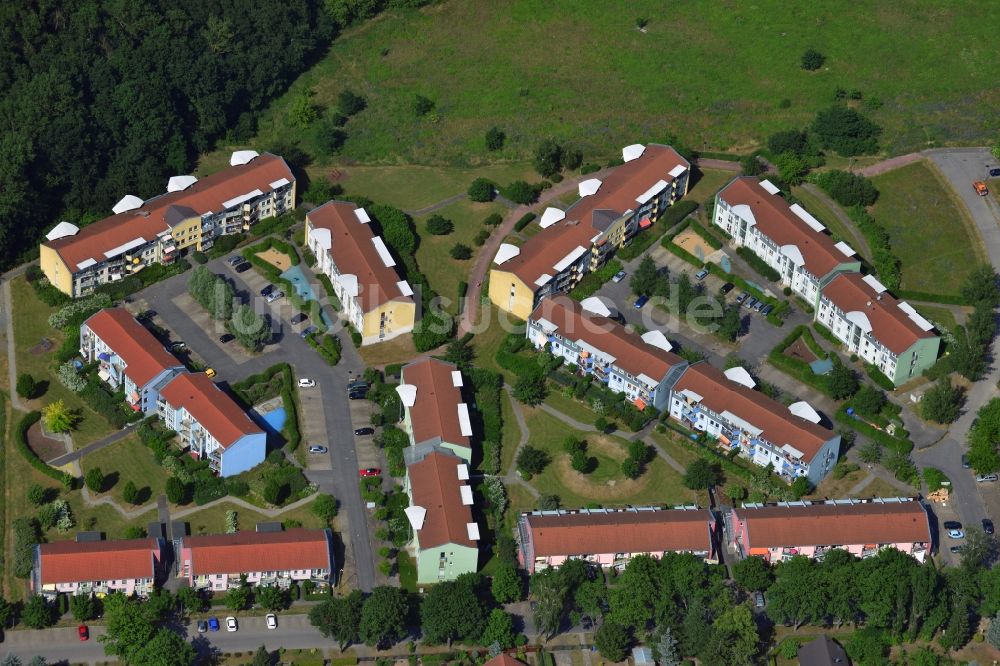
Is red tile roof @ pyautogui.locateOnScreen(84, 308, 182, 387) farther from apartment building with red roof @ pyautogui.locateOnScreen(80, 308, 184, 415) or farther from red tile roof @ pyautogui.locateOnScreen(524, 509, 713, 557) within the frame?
red tile roof @ pyautogui.locateOnScreen(524, 509, 713, 557)

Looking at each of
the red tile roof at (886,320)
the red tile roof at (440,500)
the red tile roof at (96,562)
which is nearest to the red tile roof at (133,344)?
the red tile roof at (96,562)

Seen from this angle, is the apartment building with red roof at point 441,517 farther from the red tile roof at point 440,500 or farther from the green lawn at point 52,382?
the green lawn at point 52,382

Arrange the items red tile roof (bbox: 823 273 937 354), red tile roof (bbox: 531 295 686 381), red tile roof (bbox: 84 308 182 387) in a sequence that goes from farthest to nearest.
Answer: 1. red tile roof (bbox: 823 273 937 354)
2. red tile roof (bbox: 531 295 686 381)
3. red tile roof (bbox: 84 308 182 387)

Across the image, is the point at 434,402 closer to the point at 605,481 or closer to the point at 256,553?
the point at 605,481

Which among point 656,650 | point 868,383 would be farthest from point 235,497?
point 868,383

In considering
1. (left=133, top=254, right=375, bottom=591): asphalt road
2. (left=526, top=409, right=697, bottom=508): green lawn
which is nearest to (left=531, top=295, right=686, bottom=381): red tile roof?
(left=526, top=409, right=697, bottom=508): green lawn

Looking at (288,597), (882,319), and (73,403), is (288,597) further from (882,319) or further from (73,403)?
(882,319)
